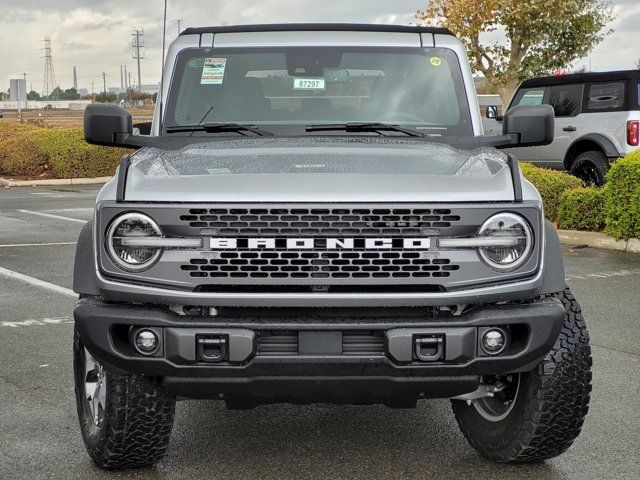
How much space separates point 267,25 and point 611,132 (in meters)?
11.1

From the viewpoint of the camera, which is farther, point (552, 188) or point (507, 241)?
point (552, 188)

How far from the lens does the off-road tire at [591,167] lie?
16.0 m

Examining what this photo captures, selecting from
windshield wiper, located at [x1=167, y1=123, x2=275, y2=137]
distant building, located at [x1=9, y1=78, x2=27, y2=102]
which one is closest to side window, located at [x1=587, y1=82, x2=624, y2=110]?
windshield wiper, located at [x1=167, y1=123, x2=275, y2=137]

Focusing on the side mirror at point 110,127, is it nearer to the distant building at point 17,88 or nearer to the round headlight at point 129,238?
the round headlight at point 129,238

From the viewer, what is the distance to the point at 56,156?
28.0 m

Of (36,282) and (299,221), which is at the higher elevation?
(299,221)

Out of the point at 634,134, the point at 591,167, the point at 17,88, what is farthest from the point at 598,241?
the point at 17,88

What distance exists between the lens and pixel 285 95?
5.38 metres

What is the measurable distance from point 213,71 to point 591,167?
39.4ft

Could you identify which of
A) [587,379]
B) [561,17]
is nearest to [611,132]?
[587,379]

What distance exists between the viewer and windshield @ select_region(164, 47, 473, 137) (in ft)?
17.4

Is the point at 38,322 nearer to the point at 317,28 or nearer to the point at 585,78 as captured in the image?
the point at 317,28

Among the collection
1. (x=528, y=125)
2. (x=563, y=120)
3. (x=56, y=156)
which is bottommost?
(x=56, y=156)

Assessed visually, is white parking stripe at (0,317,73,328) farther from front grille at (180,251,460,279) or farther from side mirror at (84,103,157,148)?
front grille at (180,251,460,279)
